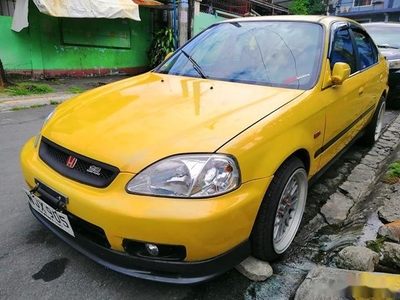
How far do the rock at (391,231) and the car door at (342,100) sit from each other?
65 cm

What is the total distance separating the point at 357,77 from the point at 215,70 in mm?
1433

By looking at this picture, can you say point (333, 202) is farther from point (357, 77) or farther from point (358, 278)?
point (358, 278)

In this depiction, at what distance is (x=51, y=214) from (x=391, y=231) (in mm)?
2223

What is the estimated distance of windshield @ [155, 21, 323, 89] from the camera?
104 inches

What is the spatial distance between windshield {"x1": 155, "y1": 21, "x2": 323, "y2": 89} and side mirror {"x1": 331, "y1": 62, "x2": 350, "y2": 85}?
143 mm

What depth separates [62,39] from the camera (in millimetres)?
9414

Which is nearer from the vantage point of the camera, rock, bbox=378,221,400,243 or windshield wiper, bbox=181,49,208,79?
rock, bbox=378,221,400,243

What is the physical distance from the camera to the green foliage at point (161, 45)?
1122cm

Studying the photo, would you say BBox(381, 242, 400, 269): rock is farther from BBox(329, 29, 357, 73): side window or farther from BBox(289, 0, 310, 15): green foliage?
Result: BBox(289, 0, 310, 15): green foliage

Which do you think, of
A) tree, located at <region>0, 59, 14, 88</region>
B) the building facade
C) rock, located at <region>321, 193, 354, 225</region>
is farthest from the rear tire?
the building facade

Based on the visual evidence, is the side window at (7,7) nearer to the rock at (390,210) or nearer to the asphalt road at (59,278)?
the asphalt road at (59,278)

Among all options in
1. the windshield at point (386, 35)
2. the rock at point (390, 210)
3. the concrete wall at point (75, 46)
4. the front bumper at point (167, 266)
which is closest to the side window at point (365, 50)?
the rock at point (390, 210)

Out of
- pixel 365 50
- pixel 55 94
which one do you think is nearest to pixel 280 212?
pixel 365 50

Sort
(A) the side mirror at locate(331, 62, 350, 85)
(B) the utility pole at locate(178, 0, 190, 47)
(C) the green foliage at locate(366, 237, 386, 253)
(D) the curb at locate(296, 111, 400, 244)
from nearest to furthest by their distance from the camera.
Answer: (C) the green foliage at locate(366, 237, 386, 253) → (A) the side mirror at locate(331, 62, 350, 85) → (D) the curb at locate(296, 111, 400, 244) → (B) the utility pole at locate(178, 0, 190, 47)
